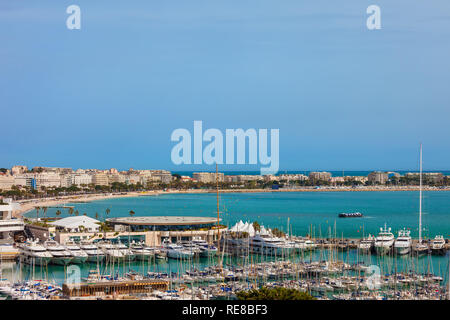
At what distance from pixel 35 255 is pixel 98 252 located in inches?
59.3

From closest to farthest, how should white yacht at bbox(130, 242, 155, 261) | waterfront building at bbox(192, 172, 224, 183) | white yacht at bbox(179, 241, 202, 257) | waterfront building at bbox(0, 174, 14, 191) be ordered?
1. white yacht at bbox(130, 242, 155, 261)
2. white yacht at bbox(179, 241, 202, 257)
3. waterfront building at bbox(0, 174, 14, 191)
4. waterfront building at bbox(192, 172, 224, 183)

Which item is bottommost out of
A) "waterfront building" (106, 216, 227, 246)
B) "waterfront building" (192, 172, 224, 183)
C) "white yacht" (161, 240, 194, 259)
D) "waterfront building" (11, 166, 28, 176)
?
"waterfront building" (192, 172, 224, 183)

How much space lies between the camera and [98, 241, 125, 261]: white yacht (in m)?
15.2

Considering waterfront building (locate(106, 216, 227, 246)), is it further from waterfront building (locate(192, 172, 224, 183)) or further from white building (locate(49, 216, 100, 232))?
waterfront building (locate(192, 172, 224, 183))

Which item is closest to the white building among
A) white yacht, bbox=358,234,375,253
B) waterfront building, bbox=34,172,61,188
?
white yacht, bbox=358,234,375,253

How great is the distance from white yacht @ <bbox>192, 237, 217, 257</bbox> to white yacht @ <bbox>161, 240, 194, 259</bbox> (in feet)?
1.83

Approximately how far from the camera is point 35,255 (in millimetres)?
14648

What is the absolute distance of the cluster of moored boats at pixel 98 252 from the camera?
14.8 metres

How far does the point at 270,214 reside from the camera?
3262 cm

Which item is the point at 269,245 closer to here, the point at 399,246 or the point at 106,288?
the point at 399,246

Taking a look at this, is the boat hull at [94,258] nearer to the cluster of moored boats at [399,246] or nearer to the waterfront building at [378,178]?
the cluster of moored boats at [399,246]

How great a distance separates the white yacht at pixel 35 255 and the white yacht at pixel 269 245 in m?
5.51
